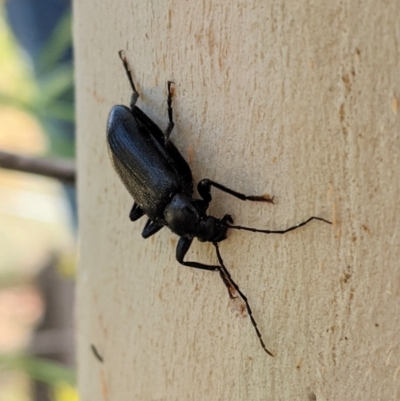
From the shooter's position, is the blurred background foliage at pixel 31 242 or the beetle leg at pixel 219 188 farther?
the blurred background foliage at pixel 31 242

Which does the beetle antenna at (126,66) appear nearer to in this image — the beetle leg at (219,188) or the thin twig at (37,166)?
the beetle leg at (219,188)

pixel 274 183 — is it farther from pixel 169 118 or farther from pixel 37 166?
pixel 37 166

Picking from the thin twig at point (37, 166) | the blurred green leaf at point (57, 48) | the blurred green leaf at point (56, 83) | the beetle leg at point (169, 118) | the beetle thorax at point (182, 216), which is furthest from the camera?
the blurred green leaf at point (57, 48)

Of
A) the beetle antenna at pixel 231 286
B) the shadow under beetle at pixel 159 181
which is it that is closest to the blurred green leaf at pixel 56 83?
the shadow under beetle at pixel 159 181

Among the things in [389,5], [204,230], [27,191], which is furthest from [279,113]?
[27,191]

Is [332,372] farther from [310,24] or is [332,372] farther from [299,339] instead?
[310,24]

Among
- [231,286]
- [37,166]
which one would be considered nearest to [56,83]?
[37,166]

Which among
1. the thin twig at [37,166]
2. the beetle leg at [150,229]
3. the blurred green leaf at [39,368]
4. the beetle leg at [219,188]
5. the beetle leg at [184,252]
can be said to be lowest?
the blurred green leaf at [39,368]

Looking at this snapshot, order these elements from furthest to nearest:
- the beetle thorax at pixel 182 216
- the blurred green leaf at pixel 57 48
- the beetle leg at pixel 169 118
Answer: the blurred green leaf at pixel 57 48
the beetle thorax at pixel 182 216
the beetle leg at pixel 169 118

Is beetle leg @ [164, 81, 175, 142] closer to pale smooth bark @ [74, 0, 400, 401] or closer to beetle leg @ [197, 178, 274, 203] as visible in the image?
pale smooth bark @ [74, 0, 400, 401]
